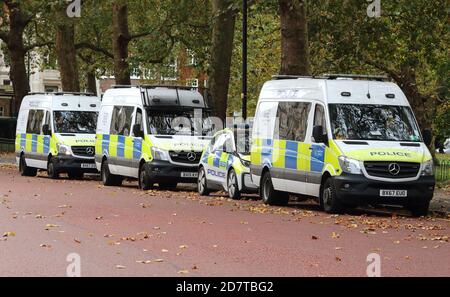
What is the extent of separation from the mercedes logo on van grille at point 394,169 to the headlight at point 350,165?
1.77 feet

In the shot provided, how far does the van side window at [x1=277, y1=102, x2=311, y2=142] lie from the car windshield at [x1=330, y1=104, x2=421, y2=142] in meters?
0.85

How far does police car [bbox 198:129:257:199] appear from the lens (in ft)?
78.7

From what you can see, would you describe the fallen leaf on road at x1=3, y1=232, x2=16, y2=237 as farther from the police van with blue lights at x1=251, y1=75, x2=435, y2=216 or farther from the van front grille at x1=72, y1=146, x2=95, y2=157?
the van front grille at x1=72, y1=146, x2=95, y2=157

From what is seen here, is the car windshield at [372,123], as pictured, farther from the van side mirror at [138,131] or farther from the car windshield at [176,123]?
the van side mirror at [138,131]

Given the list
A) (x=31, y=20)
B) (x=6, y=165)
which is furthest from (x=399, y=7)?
(x=31, y=20)

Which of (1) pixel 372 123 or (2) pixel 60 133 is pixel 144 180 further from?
(1) pixel 372 123

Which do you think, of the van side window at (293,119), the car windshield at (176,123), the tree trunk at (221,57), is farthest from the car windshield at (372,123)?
the tree trunk at (221,57)

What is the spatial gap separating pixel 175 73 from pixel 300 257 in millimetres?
43453

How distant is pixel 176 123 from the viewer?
2758 centimetres

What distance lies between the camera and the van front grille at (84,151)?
32188 mm

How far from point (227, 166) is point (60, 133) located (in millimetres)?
9454

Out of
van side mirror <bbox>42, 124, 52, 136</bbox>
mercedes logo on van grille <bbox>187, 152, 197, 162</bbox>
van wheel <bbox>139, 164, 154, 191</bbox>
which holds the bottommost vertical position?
van wheel <bbox>139, 164, 154, 191</bbox>

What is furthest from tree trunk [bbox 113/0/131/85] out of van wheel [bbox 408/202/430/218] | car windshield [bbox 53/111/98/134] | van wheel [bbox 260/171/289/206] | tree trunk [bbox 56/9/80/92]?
van wheel [bbox 408/202/430/218]

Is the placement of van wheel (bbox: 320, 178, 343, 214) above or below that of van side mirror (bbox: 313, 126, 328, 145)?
below
